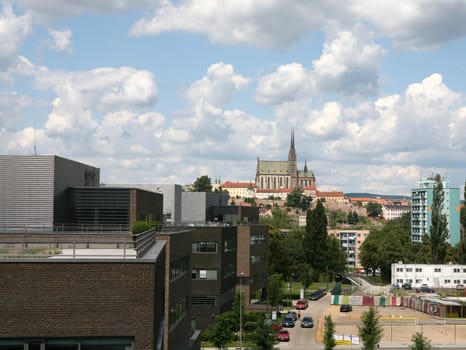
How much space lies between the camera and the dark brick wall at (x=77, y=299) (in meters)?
19.1

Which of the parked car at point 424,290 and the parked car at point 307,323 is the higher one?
the parked car at point 307,323

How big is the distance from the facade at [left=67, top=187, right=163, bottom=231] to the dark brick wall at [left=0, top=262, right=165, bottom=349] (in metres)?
39.1

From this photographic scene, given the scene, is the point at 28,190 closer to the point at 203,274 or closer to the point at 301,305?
the point at 203,274

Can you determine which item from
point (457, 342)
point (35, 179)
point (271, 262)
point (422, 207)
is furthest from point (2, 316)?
point (422, 207)

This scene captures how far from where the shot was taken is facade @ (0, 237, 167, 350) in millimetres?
19109

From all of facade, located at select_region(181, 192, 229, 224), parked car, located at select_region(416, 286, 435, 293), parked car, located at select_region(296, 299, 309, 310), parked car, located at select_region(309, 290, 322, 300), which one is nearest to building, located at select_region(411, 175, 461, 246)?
parked car, located at select_region(416, 286, 435, 293)

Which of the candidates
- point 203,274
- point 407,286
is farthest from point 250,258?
point 407,286

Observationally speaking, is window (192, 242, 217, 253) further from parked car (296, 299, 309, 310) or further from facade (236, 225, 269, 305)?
parked car (296, 299, 309, 310)

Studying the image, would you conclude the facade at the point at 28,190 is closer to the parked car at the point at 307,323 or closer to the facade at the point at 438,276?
the parked car at the point at 307,323

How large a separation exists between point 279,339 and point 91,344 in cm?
5472

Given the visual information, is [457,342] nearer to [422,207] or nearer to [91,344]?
[91,344]

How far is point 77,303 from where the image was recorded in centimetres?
1938

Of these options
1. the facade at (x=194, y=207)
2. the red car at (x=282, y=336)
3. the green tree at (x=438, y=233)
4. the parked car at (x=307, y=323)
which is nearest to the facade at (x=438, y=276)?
the green tree at (x=438, y=233)

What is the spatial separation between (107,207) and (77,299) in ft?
136
